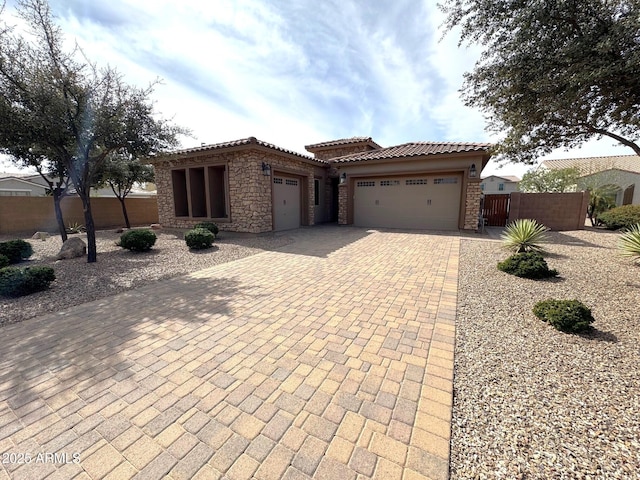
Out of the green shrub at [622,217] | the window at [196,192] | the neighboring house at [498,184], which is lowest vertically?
the green shrub at [622,217]

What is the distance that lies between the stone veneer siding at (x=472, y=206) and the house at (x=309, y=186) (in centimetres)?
4

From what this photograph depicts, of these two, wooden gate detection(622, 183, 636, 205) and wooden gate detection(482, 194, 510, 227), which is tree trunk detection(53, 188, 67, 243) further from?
wooden gate detection(622, 183, 636, 205)

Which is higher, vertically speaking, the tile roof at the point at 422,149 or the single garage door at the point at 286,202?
the tile roof at the point at 422,149

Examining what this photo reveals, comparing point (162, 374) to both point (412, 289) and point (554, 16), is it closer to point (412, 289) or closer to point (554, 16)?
point (412, 289)

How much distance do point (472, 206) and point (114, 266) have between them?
12477 mm

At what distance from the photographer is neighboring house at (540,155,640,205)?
18.7 metres

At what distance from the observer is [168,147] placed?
7.52m

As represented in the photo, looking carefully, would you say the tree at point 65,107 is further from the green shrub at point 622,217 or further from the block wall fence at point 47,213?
the green shrub at point 622,217

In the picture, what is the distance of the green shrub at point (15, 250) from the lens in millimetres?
6789

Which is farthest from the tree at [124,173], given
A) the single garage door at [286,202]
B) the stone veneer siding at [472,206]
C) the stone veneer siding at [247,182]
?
the stone veneer siding at [472,206]

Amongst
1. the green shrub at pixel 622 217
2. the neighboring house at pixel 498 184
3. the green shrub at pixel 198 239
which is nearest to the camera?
the green shrub at pixel 198 239

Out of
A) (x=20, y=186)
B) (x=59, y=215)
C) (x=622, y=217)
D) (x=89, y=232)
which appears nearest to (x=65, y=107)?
(x=89, y=232)

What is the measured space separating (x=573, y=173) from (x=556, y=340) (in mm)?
23547

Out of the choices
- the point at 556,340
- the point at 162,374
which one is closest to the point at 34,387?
the point at 162,374
